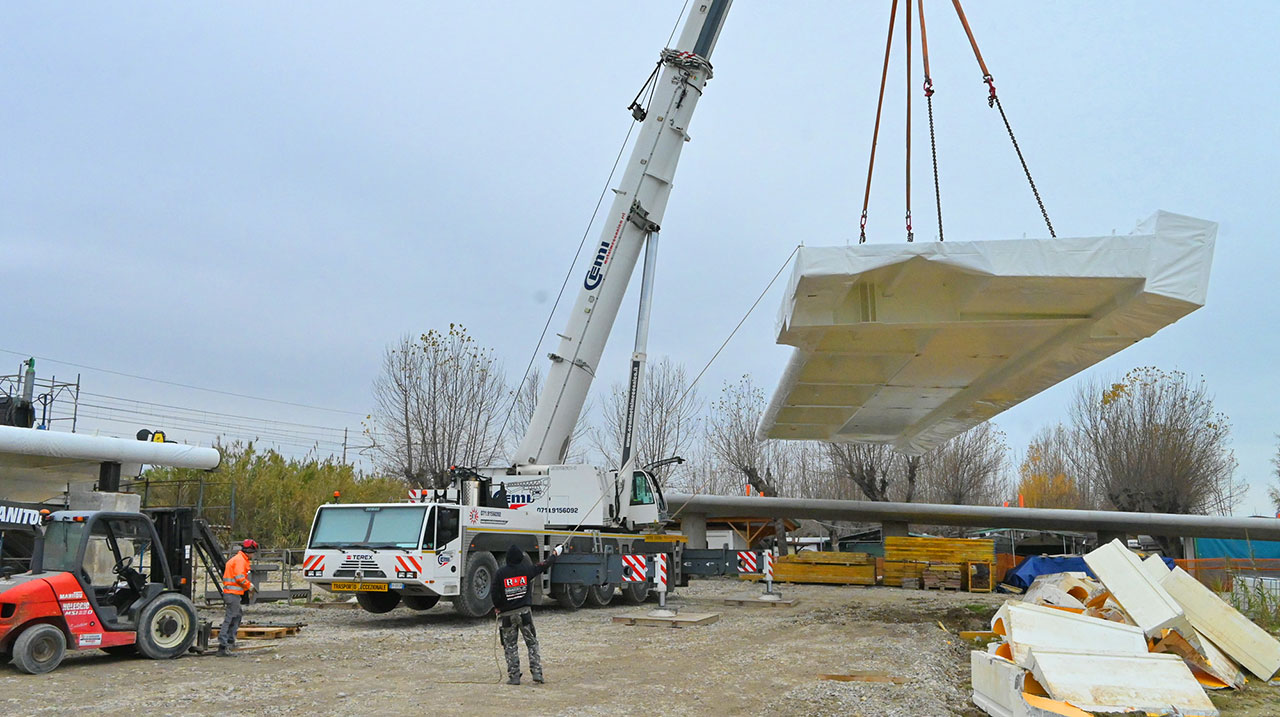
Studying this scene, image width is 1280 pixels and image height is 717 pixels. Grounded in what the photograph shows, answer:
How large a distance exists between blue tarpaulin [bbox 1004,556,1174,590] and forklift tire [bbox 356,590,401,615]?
16.7 meters

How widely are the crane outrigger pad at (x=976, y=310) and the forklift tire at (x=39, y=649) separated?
860cm

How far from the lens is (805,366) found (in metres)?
14.0

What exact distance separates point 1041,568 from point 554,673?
19.1 meters

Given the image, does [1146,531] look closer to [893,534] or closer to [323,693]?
[893,534]

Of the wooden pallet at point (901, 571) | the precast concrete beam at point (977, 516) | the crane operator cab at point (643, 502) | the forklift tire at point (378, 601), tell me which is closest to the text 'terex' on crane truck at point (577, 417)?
the forklift tire at point (378, 601)

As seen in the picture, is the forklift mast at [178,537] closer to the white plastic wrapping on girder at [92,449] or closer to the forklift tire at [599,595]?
the white plastic wrapping on girder at [92,449]

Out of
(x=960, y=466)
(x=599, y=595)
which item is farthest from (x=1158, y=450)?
(x=599, y=595)

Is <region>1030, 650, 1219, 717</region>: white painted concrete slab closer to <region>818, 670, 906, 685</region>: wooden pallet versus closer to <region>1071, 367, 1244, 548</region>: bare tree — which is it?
<region>818, 670, 906, 685</region>: wooden pallet

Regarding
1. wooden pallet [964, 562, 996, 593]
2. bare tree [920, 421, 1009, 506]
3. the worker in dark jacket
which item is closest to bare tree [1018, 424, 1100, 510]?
bare tree [920, 421, 1009, 506]

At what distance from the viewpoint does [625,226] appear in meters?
16.5

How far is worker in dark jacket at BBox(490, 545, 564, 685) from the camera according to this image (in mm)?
8875

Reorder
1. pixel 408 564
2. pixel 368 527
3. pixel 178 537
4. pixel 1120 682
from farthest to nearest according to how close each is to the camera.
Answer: pixel 368 527, pixel 408 564, pixel 178 537, pixel 1120 682

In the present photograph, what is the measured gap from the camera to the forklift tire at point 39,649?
30.3 feet

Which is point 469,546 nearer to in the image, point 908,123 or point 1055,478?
point 908,123
